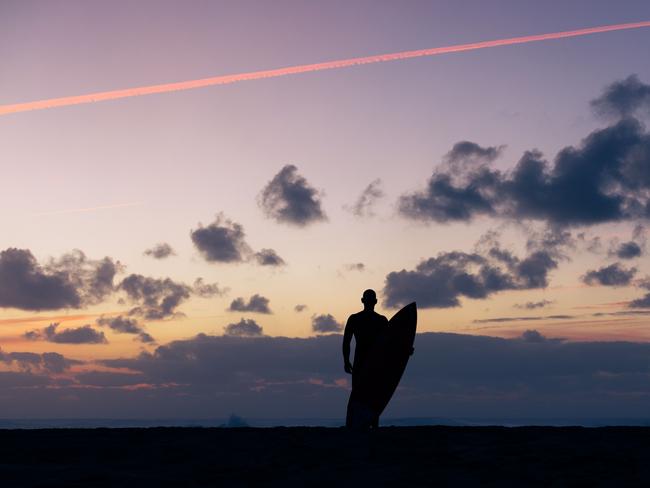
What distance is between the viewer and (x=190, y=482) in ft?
27.4

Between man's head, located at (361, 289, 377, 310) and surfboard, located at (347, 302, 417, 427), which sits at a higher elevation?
man's head, located at (361, 289, 377, 310)

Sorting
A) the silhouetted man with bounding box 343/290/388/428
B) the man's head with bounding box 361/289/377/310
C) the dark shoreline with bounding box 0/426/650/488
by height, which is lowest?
the dark shoreline with bounding box 0/426/650/488

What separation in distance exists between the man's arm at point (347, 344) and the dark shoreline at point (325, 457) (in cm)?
205

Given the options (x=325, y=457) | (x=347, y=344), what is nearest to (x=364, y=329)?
(x=347, y=344)

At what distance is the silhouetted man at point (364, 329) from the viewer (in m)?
13.5

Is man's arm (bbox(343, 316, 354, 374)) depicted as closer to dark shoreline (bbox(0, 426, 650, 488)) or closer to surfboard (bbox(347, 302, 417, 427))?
surfboard (bbox(347, 302, 417, 427))

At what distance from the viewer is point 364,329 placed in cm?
1348

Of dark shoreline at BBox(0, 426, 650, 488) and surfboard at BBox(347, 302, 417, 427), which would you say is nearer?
dark shoreline at BBox(0, 426, 650, 488)

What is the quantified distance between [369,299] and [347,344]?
2.86 ft

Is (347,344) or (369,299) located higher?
(369,299)

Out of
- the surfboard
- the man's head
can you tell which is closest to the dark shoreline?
the surfboard

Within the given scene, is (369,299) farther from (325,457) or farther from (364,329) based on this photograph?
(325,457)

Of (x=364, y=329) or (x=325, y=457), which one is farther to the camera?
(x=364, y=329)

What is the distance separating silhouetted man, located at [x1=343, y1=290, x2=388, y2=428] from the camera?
13.5 metres
